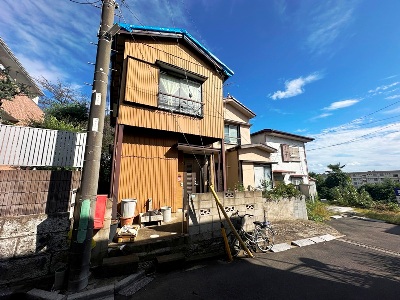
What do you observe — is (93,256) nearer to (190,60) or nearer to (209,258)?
(209,258)

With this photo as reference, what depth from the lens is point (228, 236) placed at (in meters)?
6.36

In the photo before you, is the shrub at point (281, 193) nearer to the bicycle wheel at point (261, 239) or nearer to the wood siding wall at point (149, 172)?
the bicycle wheel at point (261, 239)

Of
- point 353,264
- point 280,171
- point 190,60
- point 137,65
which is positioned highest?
point 190,60

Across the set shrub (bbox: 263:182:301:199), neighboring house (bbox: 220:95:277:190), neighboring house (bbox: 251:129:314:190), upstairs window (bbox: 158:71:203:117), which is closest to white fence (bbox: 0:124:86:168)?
upstairs window (bbox: 158:71:203:117)

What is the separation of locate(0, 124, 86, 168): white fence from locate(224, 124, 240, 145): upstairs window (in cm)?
1204

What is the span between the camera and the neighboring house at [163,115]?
26.3ft

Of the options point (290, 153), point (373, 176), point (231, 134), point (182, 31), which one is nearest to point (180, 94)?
point (182, 31)

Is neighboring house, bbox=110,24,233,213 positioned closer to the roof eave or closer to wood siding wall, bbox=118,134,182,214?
wood siding wall, bbox=118,134,182,214

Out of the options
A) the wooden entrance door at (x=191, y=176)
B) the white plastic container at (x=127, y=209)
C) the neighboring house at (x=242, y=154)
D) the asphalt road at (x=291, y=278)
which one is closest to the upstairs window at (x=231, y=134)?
the neighboring house at (x=242, y=154)

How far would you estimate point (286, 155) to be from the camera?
19594mm

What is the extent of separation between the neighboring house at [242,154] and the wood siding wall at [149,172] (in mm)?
5529

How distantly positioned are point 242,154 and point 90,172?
1180 cm

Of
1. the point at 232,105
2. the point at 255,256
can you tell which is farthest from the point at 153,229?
the point at 232,105

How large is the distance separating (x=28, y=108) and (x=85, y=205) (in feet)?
53.7
